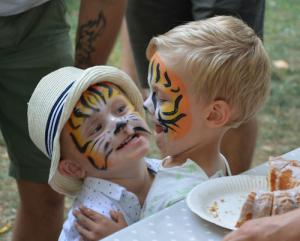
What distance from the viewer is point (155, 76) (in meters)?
2.25

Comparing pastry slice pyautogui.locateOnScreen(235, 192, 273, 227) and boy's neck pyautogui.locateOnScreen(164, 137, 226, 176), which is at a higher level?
pastry slice pyautogui.locateOnScreen(235, 192, 273, 227)

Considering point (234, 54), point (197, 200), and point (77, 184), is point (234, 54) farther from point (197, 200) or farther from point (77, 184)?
point (77, 184)

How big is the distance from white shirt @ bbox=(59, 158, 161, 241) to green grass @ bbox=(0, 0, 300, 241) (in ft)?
6.06

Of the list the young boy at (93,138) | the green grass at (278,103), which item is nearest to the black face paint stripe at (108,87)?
the young boy at (93,138)

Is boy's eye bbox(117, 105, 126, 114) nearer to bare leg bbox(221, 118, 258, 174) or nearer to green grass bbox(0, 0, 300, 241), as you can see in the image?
bare leg bbox(221, 118, 258, 174)

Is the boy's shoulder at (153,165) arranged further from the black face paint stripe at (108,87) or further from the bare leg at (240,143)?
the bare leg at (240,143)

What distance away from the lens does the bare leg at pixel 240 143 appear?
3227mm

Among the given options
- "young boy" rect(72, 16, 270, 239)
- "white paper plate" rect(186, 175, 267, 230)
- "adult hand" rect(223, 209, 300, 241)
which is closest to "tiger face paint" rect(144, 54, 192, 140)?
"young boy" rect(72, 16, 270, 239)

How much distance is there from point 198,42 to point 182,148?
1.08 feet

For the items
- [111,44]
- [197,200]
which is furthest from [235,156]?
[197,200]

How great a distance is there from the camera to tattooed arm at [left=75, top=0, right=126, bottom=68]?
2859mm

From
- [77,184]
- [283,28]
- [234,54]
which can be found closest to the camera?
[234,54]

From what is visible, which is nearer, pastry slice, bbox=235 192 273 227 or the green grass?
pastry slice, bbox=235 192 273 227

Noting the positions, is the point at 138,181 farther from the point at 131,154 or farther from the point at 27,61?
the point at 27,61
